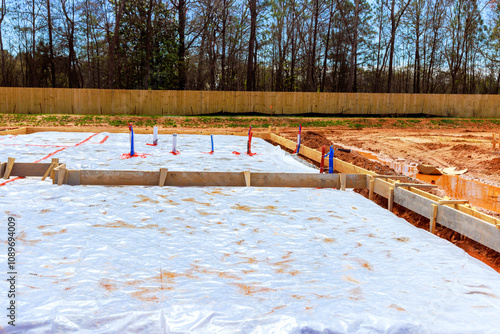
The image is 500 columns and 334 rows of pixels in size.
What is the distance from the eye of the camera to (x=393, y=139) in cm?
1694

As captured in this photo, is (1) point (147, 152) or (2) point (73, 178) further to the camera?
(1) point (147, 152)

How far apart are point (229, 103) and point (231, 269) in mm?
24325

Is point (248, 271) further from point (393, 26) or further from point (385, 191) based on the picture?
point (393, 26)

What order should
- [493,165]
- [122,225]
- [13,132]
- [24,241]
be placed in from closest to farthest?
1. [24,241]
2. [122,225]
3. [493,165]
4. [13,132]

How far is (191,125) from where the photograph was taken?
22062 mm

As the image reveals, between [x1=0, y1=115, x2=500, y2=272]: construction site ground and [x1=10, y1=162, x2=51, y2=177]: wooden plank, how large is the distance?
521 cm

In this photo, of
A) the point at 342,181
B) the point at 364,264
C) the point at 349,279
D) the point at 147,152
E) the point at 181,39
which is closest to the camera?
the point at 349,279

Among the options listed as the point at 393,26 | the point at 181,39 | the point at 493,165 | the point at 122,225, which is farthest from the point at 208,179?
A: the point at 393,26

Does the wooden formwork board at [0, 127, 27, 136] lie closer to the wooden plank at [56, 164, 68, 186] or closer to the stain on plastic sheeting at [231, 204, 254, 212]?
the wooden plank at [56, 164, 68, 186]

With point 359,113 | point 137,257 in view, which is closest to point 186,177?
point 137,257

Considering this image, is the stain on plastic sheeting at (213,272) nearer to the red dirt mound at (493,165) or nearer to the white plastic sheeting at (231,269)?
the white plastic sheeting at (231,269)

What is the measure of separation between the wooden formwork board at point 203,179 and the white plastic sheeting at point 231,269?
1.45 ft

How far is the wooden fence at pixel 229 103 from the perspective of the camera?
A: 25906mm

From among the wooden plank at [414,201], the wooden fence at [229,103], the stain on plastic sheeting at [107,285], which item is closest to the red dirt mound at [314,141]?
the wooden plank at [414,201]
